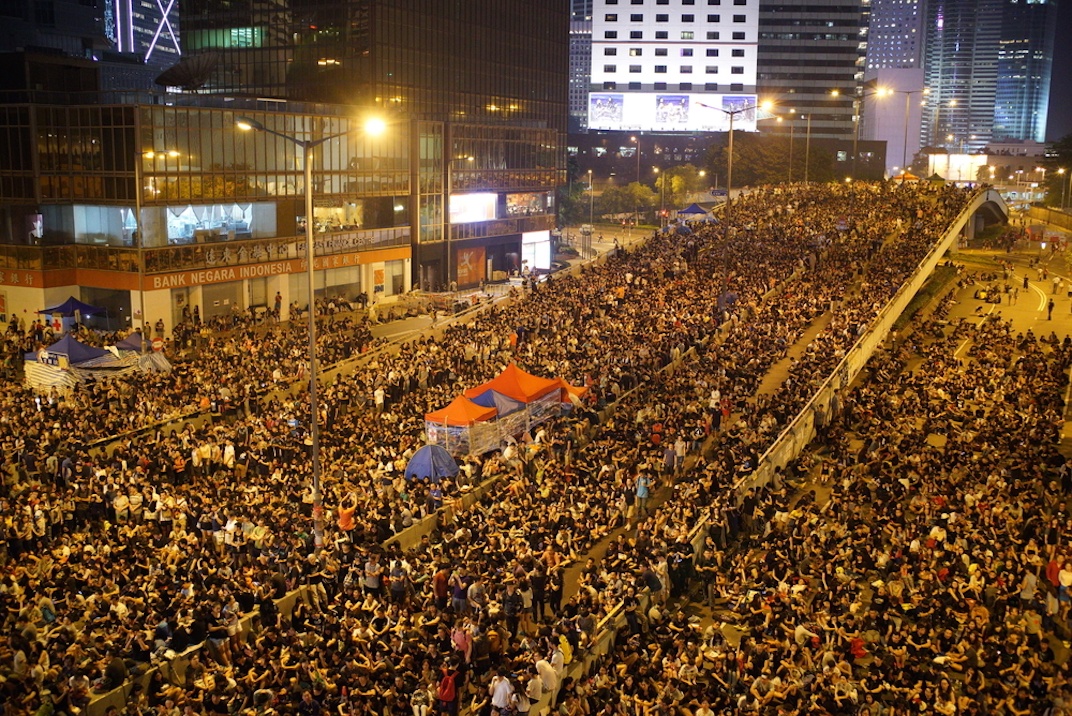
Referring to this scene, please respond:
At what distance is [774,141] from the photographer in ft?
372

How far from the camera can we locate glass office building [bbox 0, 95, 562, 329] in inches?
1959

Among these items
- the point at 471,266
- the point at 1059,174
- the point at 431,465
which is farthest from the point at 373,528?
the point at 1059,174

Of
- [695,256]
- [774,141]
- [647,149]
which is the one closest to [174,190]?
[695,256]

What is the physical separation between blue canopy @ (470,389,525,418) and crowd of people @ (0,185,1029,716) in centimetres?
154

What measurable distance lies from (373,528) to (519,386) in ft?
28.6

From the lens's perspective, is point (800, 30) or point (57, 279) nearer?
point (57, 279)

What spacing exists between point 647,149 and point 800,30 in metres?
48.9

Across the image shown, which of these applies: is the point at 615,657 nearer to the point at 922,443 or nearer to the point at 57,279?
the point at 922,443

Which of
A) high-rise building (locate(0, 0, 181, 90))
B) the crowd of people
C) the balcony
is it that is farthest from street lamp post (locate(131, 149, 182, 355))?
high-rise building (locate(0, 0, 181, 90))

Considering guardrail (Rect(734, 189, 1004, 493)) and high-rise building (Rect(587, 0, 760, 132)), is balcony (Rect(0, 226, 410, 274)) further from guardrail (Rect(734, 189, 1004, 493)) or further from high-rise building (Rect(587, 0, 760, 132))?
high-rise building (Rect(587, 0, 760, 132))

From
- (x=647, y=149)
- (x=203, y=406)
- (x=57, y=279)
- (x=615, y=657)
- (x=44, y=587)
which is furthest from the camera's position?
(x=647, y=149)

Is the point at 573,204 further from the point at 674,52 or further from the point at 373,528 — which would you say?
the point at 373,528

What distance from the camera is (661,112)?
136m

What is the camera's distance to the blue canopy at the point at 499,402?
3030 cm
